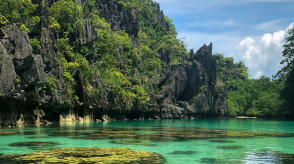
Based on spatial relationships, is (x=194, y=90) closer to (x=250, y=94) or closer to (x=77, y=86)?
(x=250, y=94)

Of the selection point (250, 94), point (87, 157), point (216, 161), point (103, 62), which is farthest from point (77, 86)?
point (250, 94)

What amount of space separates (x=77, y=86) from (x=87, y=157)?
79.4ft

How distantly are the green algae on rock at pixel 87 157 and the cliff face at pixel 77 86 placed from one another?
407 inches

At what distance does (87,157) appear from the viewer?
836 cm

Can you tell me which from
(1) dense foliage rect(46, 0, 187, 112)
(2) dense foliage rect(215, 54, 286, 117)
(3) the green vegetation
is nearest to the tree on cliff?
(2) dense foliage rect(215, 54, 286, 117)

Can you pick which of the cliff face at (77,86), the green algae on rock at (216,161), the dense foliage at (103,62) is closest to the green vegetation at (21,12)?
the cliff face at (77,86)

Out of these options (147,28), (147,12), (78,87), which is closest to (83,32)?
(78,87)

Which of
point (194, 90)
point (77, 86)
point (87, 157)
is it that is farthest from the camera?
point (194, 90)

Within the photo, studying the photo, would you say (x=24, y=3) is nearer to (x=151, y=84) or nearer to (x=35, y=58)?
(x=35, y=58)

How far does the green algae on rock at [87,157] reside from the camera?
25.5 feet

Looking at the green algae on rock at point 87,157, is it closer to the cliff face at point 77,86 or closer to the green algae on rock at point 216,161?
the green algae on rock at point 216,161

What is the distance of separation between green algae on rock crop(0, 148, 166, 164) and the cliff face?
33.9 ft

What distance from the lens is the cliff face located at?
19.4m

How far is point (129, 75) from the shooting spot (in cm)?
4684
